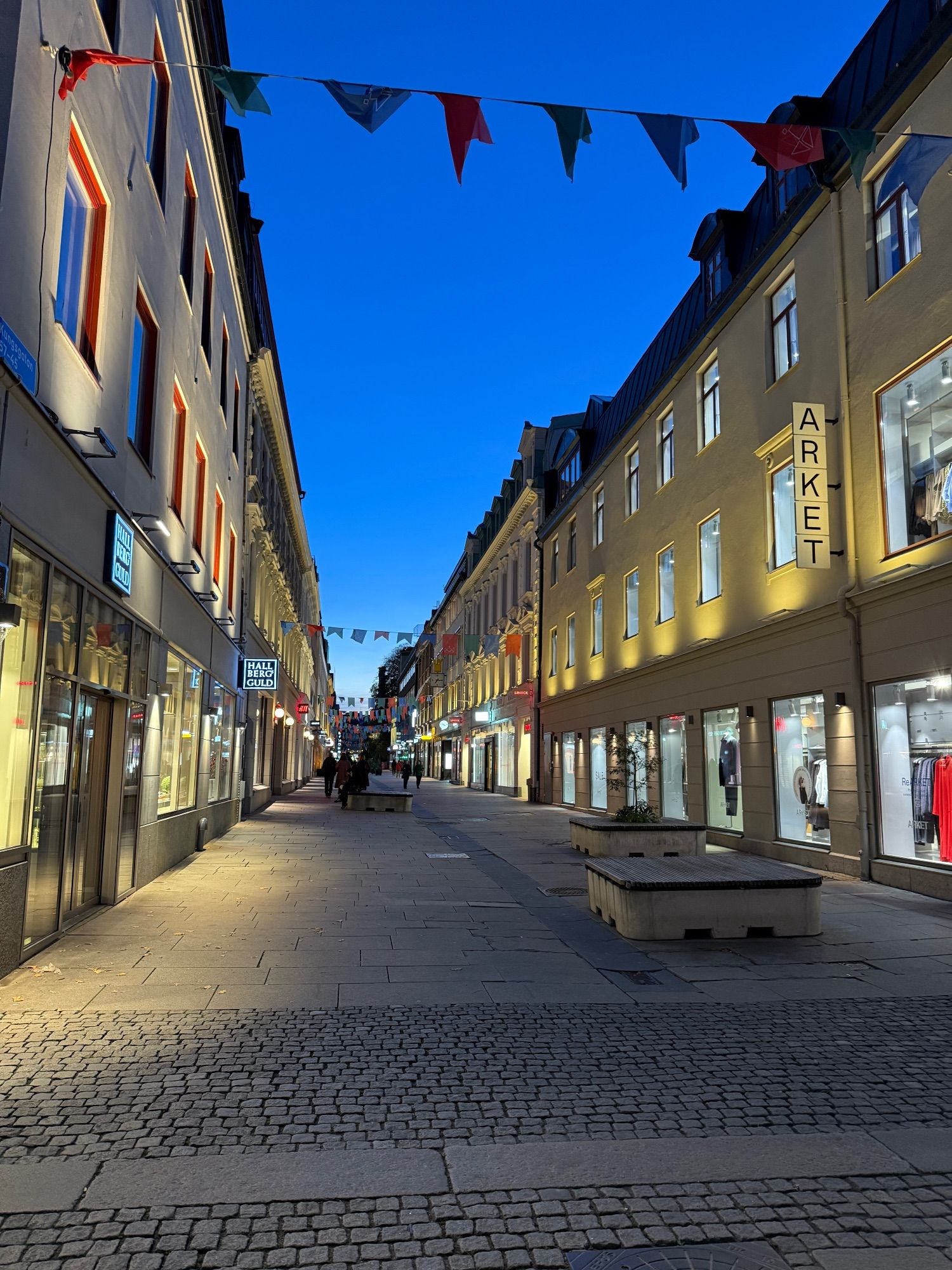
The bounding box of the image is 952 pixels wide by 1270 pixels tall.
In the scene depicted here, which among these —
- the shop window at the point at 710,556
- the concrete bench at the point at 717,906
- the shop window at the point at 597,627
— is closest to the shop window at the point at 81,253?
the concrete bench at the point at 717,906

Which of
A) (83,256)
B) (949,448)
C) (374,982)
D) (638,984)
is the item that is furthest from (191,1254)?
(949,448)

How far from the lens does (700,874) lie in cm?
906

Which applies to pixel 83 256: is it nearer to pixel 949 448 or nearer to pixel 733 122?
pixel 733 122

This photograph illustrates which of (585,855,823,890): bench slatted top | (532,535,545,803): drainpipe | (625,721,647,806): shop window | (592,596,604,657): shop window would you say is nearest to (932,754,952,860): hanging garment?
(585,855,823,890): bench slatted top

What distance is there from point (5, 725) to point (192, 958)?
8.20 ft

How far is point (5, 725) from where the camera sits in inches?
266

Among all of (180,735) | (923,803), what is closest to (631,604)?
(923,803)

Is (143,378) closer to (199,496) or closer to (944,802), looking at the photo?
(199,496)

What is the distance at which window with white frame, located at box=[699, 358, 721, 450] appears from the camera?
1877cm

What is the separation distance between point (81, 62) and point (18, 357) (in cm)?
297

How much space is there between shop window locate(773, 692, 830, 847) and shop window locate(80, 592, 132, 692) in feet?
32.7

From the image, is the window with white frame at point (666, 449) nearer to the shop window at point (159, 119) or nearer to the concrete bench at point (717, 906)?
the shop window at point (159, 119)

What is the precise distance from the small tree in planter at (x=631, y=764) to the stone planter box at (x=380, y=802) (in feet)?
22.5

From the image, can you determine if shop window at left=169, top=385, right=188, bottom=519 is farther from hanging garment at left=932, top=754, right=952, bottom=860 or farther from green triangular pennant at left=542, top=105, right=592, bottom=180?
hanging garment at left=932, top=754, right=952, bottom=860
